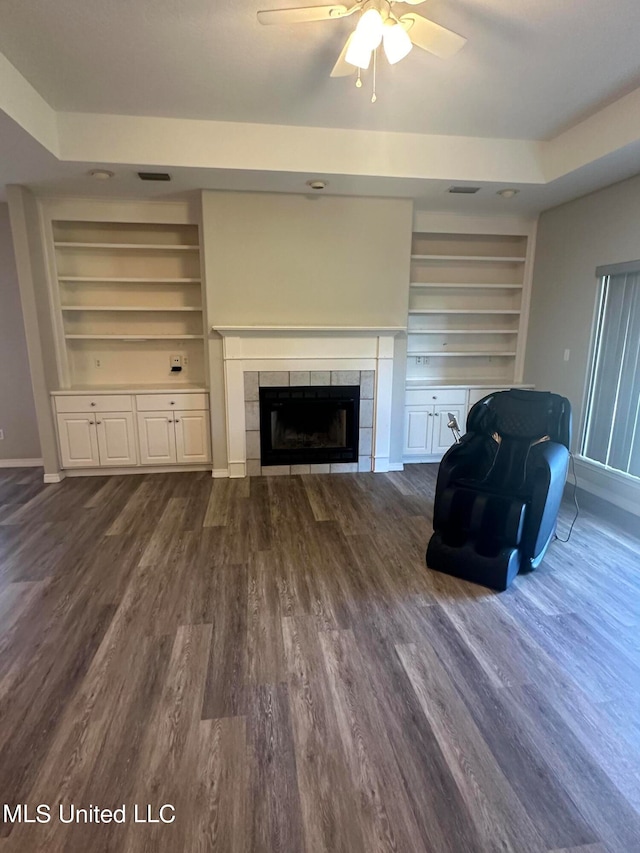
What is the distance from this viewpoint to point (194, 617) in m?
2.23

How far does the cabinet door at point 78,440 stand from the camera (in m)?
4.07

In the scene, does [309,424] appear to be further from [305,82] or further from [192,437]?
[305,82]

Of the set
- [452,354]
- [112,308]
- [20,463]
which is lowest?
[20,463]

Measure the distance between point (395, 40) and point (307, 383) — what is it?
266 cm

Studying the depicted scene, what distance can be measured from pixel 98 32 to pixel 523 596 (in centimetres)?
366

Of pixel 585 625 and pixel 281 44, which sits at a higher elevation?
pixel 281 44

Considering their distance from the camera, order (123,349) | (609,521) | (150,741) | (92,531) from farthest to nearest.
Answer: (123,349) → (609,521) → (92,531) → (150,741)

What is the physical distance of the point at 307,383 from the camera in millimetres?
4188

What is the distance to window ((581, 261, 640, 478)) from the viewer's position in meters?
3.46

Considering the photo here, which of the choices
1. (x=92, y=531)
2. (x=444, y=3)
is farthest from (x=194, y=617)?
(x=444, y=3)

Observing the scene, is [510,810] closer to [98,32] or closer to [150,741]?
[150,741]

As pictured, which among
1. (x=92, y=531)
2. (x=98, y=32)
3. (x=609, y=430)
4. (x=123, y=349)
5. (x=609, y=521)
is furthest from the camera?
(x=123, y=349)

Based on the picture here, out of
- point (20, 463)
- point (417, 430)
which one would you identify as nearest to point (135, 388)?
point (20, 463)

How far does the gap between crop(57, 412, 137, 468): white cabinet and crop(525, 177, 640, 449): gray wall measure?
4.17 metres
